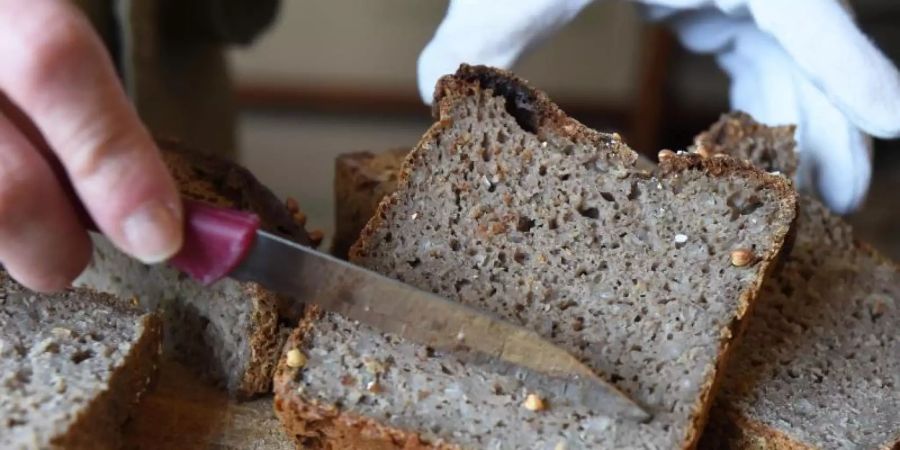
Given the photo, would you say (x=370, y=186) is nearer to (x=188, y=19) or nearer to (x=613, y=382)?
(x=613, y=382)

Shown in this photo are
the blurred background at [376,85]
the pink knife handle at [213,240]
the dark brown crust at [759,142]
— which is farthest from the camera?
the blurred background at [376,85]

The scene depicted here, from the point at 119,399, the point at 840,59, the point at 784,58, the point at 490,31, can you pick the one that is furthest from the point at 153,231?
the point at 784,58

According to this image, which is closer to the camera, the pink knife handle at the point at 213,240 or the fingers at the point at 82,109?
the fingers at the point at 82,109

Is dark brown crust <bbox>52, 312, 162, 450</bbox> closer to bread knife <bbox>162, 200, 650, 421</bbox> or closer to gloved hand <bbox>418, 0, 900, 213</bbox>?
bread knife <bbox>162, 200, 650, 421</bbox>

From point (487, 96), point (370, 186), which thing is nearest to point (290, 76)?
point (370, 186)

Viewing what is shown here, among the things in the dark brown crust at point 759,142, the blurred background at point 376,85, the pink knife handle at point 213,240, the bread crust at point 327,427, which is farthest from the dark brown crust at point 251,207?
the blurred background at point 376,85

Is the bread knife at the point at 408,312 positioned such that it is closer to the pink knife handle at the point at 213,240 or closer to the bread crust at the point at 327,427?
the pink knife handle at the point at 213,240

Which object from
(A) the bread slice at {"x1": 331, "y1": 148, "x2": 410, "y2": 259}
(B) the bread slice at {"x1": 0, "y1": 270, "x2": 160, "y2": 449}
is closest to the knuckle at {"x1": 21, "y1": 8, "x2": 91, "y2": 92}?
(B) the bread slice at {"x1": 0, "y1": 270, "x2": 160, "y2": 449}
